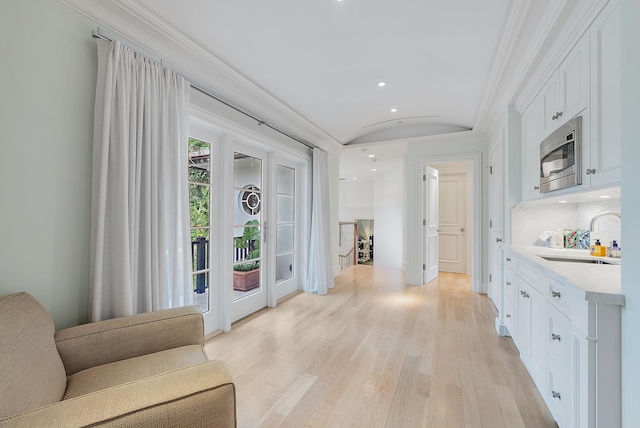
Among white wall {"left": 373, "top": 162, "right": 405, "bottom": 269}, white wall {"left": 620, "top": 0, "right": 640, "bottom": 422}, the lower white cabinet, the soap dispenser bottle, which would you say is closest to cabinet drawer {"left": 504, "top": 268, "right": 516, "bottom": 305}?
the lower white cabinet

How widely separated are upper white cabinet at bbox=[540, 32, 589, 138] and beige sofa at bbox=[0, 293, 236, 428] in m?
2.42

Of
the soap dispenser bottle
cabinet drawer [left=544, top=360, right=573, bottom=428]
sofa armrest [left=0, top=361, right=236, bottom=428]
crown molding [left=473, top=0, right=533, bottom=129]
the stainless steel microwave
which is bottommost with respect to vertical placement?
cabinet drawer [left=544, top=360, right=573, bottom=428]

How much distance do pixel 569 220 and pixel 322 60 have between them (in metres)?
2.76

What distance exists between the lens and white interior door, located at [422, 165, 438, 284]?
4.68 meters

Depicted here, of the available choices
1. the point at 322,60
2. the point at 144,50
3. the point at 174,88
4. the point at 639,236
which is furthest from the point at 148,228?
the point at 639,236

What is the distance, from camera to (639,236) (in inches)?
39.8

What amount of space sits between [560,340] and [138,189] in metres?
2.60

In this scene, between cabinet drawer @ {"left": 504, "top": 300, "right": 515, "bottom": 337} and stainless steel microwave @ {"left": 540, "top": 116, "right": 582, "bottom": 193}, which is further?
cabinet drawer @ {"left": 504, "top": 300, "right": 515, "bottom": 337}

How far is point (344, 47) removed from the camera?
2332 mm

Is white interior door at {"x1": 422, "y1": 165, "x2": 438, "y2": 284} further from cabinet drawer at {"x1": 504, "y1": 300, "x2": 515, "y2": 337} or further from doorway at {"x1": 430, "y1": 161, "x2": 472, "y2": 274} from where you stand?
cabinet drawer at {"x1": 504, "y1": 300, "x2": 515, "y2": 337}

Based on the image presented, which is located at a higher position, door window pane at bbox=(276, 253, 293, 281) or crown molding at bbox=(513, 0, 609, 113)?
crown molding at bbox=(513, 0, 609, 113)

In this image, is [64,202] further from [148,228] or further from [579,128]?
[579,128]

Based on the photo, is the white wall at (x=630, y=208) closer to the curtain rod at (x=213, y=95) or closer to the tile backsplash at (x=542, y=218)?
the tile backsplash at (x=542, y=218)

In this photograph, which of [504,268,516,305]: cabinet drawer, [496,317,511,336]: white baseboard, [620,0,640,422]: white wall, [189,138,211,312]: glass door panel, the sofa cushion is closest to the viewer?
[620,0,640,422]: white wall
